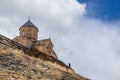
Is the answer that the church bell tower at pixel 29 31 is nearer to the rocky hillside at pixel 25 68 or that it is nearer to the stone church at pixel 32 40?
the stone church at pixel 32 40

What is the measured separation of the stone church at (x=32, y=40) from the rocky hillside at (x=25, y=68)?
992 inches

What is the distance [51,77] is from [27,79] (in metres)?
0.88

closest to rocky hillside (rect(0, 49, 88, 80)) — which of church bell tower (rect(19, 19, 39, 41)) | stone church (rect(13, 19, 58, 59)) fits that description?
stone church (rect(13, 19, 58, 59))

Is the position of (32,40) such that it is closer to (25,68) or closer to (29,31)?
(29,31)

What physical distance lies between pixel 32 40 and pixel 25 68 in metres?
28.0

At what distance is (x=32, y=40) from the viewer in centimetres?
3438

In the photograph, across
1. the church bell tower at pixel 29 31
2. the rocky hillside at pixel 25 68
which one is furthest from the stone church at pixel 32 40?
the rocky hillside at pixel 25 68

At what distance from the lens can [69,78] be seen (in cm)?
772

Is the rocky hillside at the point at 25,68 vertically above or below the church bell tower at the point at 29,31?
below

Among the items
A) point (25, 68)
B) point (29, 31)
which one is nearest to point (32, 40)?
point (29, 31)

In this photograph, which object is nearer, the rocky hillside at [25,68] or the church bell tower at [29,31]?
the rocky hillside at [25,68]

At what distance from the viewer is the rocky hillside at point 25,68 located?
20.0 ft

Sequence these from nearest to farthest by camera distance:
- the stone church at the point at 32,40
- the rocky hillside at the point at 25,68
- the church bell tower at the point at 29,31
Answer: the rocky hillside at the point at 25,68 < the stone church at the point at 32,40 < the church bell tower at the point at 29,31

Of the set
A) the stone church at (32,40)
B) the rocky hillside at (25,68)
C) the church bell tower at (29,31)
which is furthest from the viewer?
the church bell tower at (29,31)
